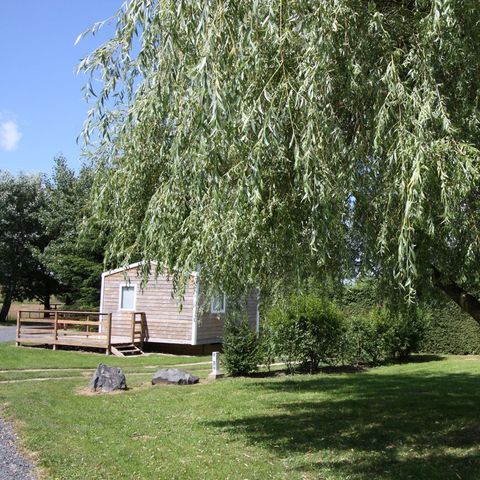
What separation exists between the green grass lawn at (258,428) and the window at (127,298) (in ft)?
25.4

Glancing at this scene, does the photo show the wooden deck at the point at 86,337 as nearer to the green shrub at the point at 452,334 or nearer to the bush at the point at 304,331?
the bush at the point at 304,331

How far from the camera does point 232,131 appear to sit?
15.7 ft

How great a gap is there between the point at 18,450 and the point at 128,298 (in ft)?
50.3

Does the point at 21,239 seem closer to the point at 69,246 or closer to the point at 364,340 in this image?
the point at 69,246

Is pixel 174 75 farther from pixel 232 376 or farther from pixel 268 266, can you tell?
pixel 232 376

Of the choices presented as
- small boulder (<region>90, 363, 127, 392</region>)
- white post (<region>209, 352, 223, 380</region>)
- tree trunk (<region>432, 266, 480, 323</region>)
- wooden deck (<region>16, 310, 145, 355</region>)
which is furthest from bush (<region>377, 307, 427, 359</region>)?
tree trunk (<region>432, 266, 480, 323</region>)

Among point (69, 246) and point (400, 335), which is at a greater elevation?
point (69, 246)

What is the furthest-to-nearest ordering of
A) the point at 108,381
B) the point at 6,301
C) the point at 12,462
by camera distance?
the point at 6,301 → the point at 108,381 → the point at 12,462

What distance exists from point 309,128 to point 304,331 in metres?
11.1

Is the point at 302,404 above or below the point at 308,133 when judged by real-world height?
below

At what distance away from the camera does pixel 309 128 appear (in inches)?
187

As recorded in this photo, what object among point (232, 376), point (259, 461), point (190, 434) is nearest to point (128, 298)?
point (232, 376)

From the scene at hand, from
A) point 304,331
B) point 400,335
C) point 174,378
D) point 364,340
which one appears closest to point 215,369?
point 174,378

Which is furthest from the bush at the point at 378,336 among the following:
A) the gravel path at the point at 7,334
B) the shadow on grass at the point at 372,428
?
the gravel path at the point at 7,334
